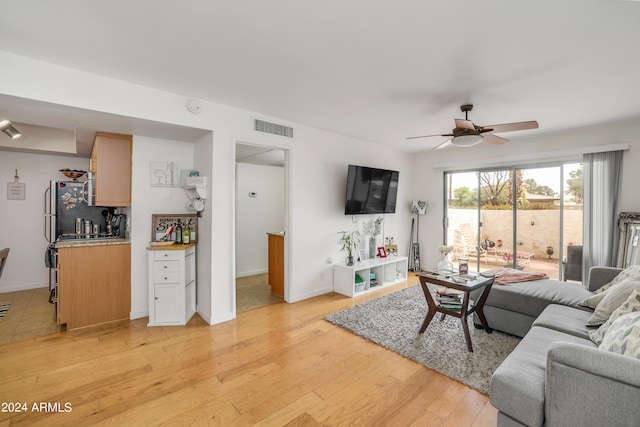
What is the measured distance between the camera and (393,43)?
1.98 m

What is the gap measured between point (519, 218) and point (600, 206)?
98 cm

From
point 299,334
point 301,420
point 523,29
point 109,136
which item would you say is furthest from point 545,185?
A: point 109,136

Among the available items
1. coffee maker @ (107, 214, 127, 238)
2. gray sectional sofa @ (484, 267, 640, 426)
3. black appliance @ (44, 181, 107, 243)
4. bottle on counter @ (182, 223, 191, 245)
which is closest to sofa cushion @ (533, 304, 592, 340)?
gray sectional sofa @ (484, 267, 640, 426)

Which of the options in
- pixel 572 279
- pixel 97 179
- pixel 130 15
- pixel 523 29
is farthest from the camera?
pixel 572 279

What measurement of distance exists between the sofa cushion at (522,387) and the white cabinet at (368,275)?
8.40ft

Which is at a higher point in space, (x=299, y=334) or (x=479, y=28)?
(x=479, y=28)

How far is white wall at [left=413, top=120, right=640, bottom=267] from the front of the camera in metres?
3.65

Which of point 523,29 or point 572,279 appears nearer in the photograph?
point 523,29

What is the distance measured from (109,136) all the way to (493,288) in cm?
457

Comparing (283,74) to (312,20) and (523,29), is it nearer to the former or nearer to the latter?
(312,20)

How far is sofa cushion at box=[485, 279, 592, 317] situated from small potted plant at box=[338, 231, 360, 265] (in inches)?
77.6

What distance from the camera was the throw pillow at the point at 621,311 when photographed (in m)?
1.81

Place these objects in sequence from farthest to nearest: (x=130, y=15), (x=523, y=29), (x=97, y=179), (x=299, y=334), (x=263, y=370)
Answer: (x=97, y=179) < (x=299, y=334) < (x=263, y=370) < (x=523, y=29) < (x=130, y=15)

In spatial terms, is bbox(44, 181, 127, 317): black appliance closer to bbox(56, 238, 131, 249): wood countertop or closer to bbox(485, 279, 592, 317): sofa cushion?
bbox(56, 238, 131, 249): wood countertop
